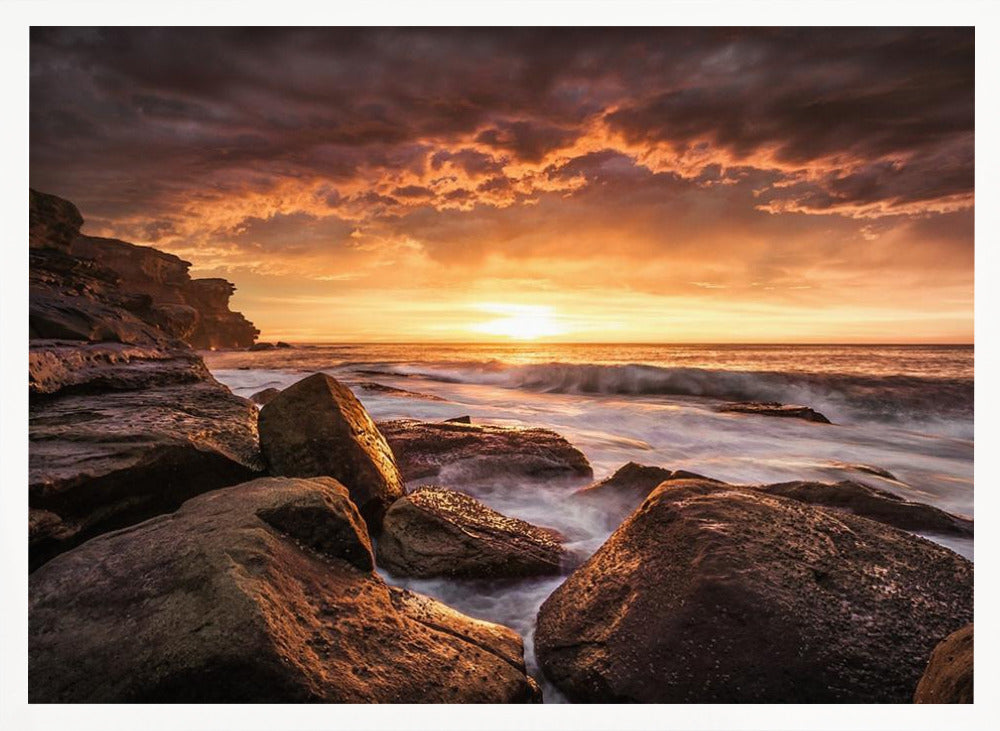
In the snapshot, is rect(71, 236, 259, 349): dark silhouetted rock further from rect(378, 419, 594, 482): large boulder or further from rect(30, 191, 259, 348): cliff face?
rect(378, 419, 594, 482): large boulder

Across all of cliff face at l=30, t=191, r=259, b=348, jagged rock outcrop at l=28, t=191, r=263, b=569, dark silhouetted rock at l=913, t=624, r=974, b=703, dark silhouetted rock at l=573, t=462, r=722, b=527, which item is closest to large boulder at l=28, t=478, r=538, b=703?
jagged rock outcrop at l=28, t=191, r=263, b=569

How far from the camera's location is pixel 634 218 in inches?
150

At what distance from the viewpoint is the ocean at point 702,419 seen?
12.2 feet

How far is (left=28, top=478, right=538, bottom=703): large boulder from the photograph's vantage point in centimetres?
156

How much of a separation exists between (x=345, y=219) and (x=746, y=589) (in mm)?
3331

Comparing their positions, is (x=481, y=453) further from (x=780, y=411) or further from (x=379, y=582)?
(x=780, y=411)

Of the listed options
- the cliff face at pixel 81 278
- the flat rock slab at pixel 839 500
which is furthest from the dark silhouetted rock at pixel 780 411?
the cliff face at pixel 81 278

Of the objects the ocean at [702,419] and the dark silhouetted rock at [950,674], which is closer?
the dark silhouetted rock at [950,674]

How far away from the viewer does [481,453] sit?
4672mm

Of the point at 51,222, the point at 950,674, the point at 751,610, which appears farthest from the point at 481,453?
the point at 51,222

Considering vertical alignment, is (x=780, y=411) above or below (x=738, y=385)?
below

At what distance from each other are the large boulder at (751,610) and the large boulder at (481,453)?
2.03 metres

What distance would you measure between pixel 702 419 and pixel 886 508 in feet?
13.8
